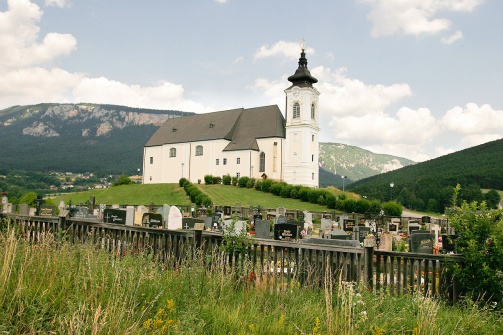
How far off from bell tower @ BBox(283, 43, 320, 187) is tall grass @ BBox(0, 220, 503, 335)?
158ft

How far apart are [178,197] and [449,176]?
6361cm

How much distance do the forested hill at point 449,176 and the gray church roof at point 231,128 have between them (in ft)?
68.5

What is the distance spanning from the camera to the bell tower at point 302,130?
177 ft

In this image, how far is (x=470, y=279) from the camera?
6406 mm

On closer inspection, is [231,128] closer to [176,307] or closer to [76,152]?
[176,307]

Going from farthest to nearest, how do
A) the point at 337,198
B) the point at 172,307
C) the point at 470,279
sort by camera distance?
the point at 337,198
the point at 470,279
the point at 172,307

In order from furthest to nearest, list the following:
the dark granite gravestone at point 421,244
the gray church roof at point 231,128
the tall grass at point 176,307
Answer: the gray church roof at point 231,128 → the dark granite gravestone at point 421,244 → the tall grass at point 176,307

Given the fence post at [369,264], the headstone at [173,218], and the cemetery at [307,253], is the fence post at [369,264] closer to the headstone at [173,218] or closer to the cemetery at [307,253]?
the cemetery at [307,253]

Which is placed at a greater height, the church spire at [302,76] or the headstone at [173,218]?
the church spire at [302,76]

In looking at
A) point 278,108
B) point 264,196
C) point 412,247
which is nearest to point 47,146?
point 278,108

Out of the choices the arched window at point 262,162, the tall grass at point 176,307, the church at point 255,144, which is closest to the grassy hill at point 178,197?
the arched window at point 262,162

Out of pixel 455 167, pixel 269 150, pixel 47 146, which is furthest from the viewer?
pixel 47 146

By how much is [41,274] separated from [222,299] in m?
2.39

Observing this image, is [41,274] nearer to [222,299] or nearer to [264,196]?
[222,299]
